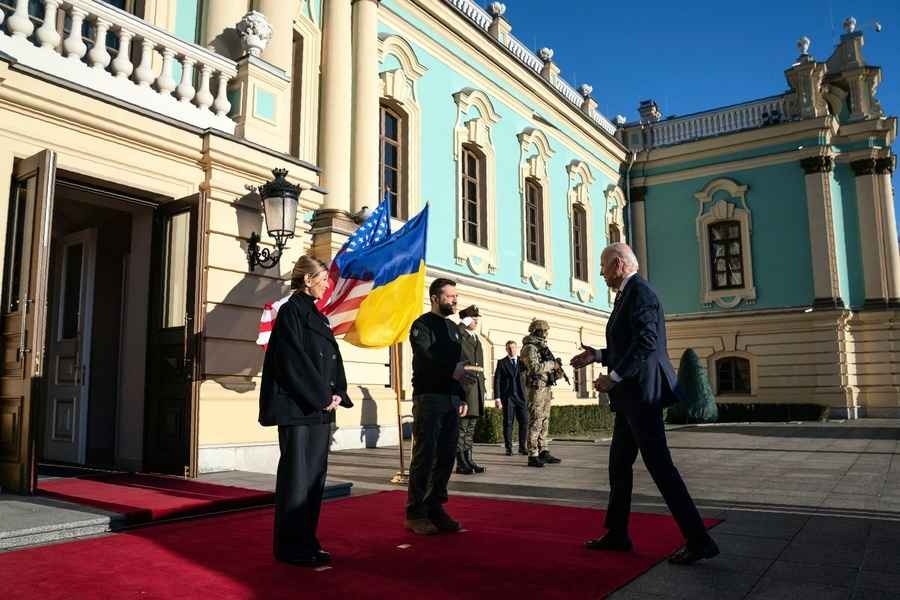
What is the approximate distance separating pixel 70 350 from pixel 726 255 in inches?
854

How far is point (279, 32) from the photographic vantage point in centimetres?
955

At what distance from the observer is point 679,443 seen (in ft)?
42.0

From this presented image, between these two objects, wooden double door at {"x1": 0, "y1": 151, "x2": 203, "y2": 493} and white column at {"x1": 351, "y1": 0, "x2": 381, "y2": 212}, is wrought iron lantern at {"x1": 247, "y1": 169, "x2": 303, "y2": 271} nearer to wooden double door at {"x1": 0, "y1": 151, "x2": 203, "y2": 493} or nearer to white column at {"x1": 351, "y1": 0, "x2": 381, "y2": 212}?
wooden double door at {"x1": 0, "y1": 151, "x2": 203, "y2": 493}

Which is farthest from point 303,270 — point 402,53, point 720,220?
point 720,220

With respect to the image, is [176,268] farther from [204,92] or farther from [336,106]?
[336,106]

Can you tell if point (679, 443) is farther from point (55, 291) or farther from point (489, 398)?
point (55, 291)

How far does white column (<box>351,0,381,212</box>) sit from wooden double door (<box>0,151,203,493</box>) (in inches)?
204

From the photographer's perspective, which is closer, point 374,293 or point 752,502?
point 752,502

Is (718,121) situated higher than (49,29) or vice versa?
(718,121)

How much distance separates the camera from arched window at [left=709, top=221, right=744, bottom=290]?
2450 centimetres

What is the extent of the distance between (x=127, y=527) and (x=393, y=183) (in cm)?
1044

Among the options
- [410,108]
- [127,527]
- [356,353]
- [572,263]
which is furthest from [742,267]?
[127,527]

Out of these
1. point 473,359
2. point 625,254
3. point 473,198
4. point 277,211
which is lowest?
point 473,359

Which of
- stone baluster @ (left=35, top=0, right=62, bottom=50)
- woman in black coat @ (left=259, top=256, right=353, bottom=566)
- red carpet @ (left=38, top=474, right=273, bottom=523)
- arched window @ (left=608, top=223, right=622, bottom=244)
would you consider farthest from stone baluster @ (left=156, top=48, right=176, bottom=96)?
arched window @ (left=608, top=223, right=622, bottom=244)
